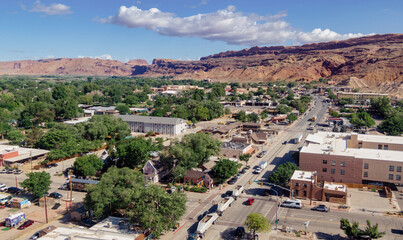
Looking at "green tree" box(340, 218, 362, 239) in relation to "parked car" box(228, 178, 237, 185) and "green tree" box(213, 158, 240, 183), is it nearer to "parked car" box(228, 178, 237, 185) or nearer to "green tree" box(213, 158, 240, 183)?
"green tree" box(213, 158, 240, 183)

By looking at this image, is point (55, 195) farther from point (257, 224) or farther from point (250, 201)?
point (257, 224)

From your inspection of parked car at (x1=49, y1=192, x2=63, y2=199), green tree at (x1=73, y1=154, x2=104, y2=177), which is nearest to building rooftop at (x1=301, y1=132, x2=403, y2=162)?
green tree at (x1=73, y1=154, x2=104, y2=177)

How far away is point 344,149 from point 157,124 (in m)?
57.4

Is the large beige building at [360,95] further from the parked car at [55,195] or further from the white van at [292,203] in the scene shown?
the parked car at [55,195]

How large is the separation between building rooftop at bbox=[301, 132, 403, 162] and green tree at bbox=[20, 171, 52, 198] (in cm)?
4245

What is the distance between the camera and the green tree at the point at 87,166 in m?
52.8

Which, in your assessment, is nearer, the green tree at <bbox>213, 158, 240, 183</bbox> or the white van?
the white van

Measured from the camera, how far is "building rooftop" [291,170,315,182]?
46.7 meters

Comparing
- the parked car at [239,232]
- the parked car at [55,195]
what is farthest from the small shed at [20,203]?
the parked car at [239,232]

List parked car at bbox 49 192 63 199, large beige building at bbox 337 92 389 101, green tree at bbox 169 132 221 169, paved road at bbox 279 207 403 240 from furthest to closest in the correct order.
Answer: large beige building at bbox 337 92 389 101
green tree at bbox 169 132 221 169
parked car at bbox 49 192 63 199
paved road at bbox 279 207 403 240

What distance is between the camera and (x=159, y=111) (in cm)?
11688

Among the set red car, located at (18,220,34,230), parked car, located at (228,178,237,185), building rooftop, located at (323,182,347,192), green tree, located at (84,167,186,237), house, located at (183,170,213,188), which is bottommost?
parked car, located at (228,178,237,185)

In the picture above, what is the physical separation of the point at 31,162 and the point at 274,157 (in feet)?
168

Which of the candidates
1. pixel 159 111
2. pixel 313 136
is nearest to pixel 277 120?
pixel 159 111
